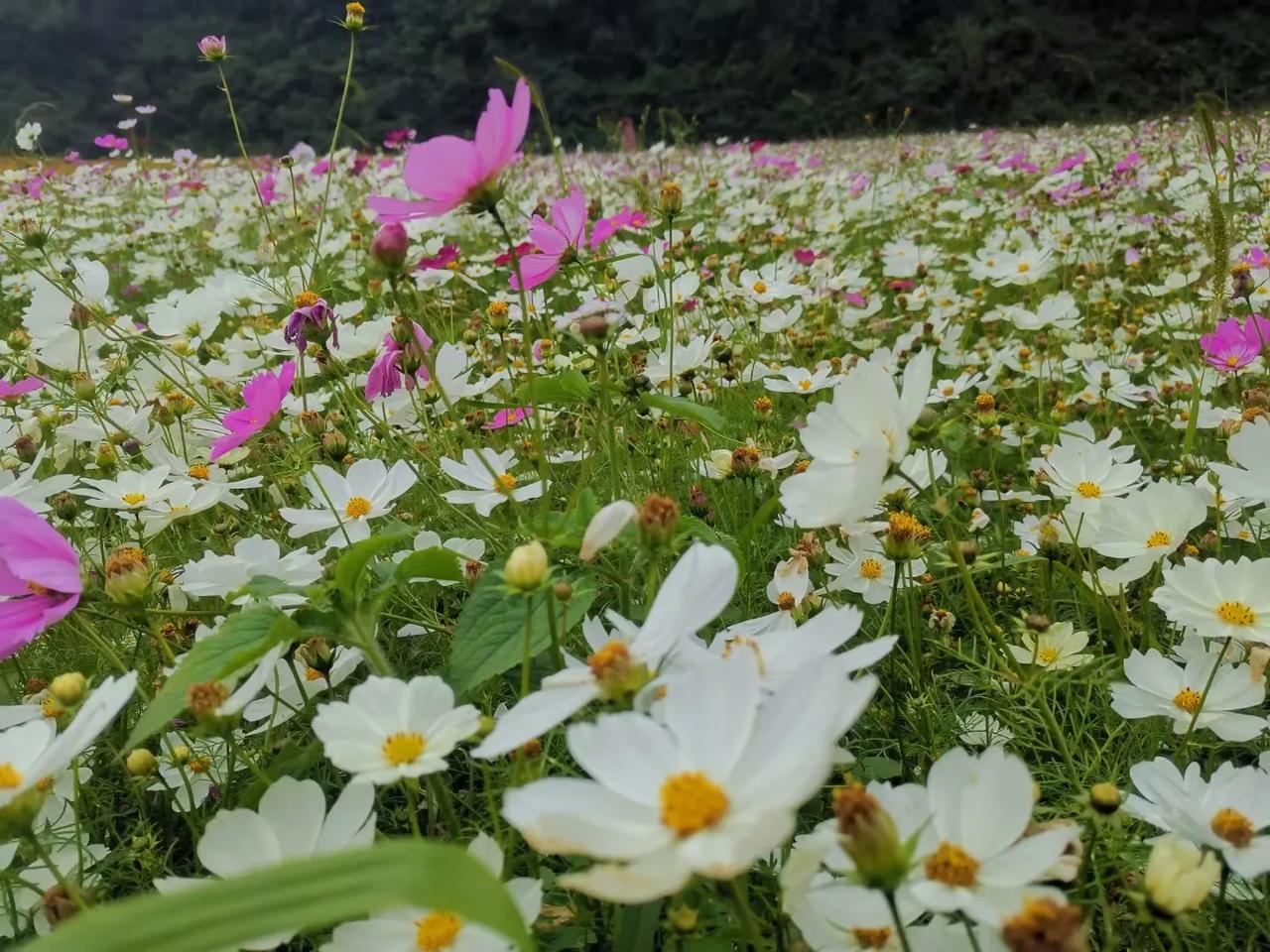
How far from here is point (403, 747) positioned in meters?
0.46

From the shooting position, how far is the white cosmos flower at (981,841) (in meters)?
0.34

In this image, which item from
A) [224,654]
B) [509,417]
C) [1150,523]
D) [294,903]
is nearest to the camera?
[294,903]

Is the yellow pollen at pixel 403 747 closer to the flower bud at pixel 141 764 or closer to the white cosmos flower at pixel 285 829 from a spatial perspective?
the white cosmos flower at pixel 285 829

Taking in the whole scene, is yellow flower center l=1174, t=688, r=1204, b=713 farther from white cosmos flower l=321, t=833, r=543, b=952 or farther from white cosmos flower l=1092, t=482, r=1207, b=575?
white cosmos flower l=321, t=833, r=543, b=952

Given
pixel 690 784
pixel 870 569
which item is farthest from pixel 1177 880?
pixel 870 569

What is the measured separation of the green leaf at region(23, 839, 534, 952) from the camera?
0.82 ft

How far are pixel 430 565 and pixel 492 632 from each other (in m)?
0.06

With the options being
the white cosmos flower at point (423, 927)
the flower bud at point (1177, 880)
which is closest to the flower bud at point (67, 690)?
the white cosmos flower at point (423, 927)

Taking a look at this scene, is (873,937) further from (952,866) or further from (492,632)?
(492,632)

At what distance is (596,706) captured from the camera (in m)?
0.71

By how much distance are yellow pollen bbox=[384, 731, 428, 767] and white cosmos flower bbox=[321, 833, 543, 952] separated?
0.20 ft

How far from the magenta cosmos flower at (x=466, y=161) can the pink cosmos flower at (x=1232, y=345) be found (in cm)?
92

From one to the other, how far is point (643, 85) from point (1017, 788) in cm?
1366

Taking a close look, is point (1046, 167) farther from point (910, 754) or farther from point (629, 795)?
point (629, 795)
